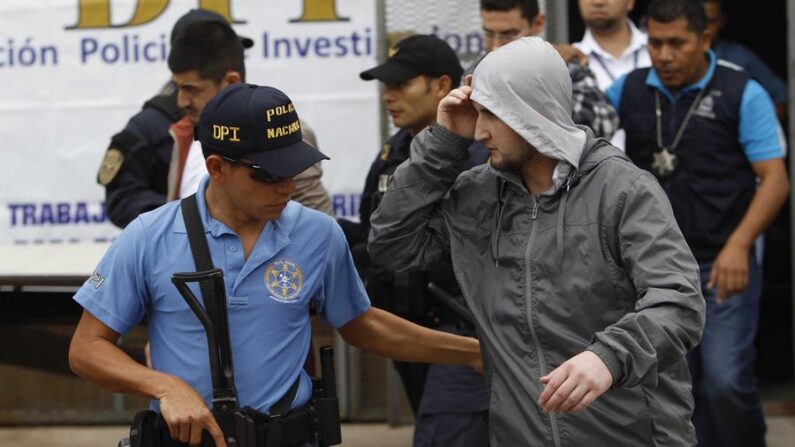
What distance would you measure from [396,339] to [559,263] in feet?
2.17

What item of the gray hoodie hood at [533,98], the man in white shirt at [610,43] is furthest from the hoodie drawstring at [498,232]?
the man in white shirt at [610,43]

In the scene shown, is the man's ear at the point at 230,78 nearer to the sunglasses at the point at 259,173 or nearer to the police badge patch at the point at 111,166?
the police badge patch at the point at 111,166

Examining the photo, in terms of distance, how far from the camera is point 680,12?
592 cm

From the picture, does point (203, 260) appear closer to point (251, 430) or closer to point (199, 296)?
point (199, 296)

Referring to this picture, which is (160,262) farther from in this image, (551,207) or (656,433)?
(656,433)

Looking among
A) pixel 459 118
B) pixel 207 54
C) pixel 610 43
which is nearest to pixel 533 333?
pixel 459 118

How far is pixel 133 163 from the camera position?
5637 millimetres

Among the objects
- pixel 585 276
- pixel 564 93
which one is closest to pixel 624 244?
pixel 585 276

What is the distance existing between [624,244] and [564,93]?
43cm

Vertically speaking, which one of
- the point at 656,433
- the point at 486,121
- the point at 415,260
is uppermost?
the point at 486,121

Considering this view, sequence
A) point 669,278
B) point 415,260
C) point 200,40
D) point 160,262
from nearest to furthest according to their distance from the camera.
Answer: point 669,278 < point 160,262 < point 415,260 < point 200,40

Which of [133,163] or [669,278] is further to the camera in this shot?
[133,163]

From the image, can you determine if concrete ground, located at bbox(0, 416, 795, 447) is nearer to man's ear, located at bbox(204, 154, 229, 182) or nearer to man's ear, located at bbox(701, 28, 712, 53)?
man's ear, located at bbox(701, 28, 712, 53)

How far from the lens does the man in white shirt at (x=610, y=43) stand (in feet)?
21.3
